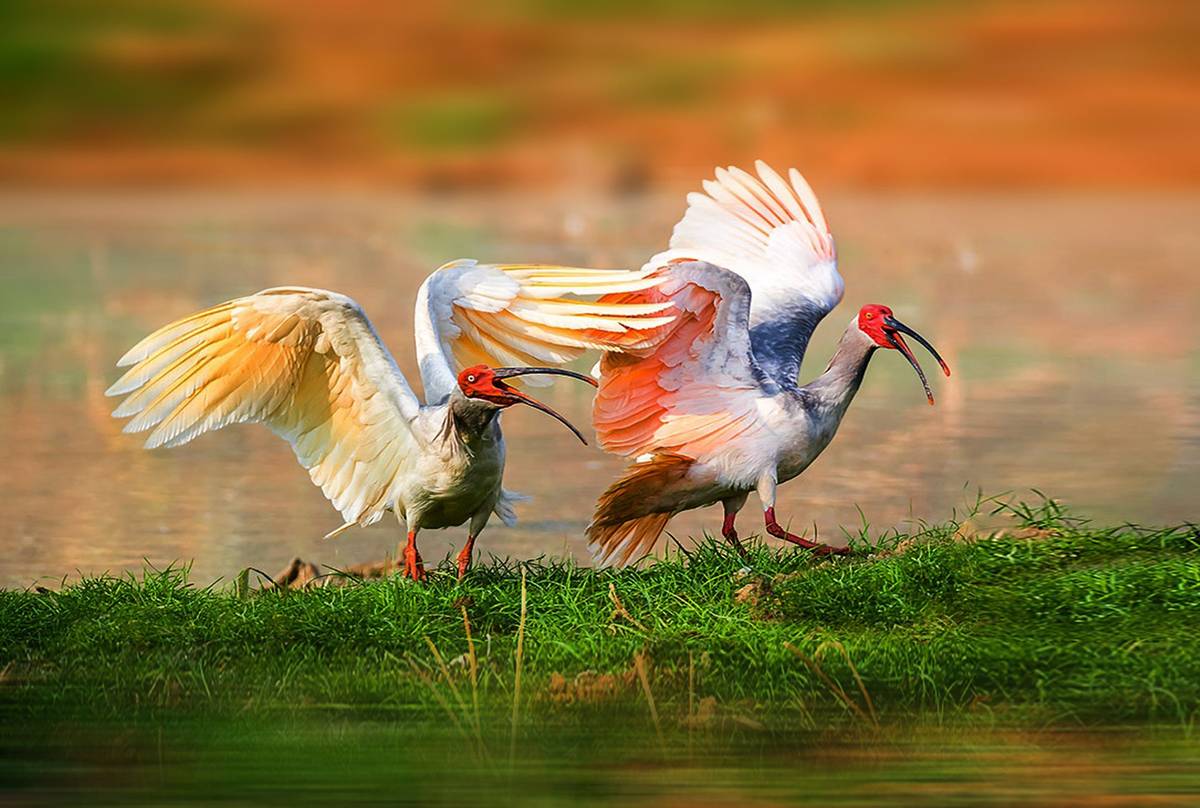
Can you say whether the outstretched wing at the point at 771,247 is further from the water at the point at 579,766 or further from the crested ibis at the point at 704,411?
the water at the point at 579,766

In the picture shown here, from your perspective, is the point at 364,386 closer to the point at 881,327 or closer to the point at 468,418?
the point at 468,418

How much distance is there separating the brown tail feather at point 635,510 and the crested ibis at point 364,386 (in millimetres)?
390

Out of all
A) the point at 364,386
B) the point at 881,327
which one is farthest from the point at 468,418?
the point at 881,327

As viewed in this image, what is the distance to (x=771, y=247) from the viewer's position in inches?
370

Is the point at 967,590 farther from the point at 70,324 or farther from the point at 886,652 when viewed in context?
the point at 70,324

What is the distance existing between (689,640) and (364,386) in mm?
1748

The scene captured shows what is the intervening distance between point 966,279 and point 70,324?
7990mm

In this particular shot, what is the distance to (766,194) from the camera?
953 cm

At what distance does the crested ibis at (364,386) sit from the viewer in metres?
7.79

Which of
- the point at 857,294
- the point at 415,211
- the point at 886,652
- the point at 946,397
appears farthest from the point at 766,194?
the point at 415,211

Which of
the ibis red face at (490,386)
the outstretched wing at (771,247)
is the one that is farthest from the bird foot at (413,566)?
the outstretched wing at (771,247)

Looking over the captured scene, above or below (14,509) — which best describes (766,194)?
above

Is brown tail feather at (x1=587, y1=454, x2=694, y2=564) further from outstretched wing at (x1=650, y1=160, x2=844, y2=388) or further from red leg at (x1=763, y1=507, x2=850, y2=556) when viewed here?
outstretched wing at (x1=650, y1=160, x2=844, y2=388)

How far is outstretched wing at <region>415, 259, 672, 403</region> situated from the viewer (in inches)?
308
